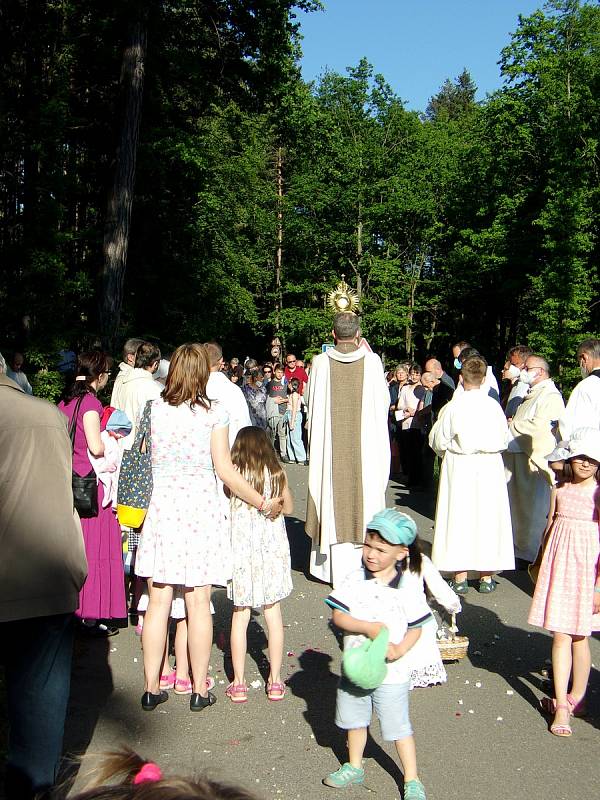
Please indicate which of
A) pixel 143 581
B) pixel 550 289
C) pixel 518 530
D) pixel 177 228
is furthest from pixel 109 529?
pixel 550 289

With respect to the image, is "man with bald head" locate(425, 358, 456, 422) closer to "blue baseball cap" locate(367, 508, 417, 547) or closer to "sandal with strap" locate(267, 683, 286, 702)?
"sandal with strap" locate(267, 683, 286, 702)

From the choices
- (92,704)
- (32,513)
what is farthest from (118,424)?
(32,513)

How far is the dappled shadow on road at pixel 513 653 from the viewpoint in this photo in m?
5.68

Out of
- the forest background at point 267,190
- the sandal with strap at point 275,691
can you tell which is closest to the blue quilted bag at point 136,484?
the sandal with strap at point 275,691

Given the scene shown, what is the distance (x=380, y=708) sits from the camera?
4.14 metres

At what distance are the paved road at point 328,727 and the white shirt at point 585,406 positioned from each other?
221cm

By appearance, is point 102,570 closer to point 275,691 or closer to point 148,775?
point 275,691

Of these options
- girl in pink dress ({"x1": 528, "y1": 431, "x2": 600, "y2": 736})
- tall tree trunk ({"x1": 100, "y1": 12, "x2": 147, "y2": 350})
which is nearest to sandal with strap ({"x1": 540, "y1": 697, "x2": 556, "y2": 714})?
girl in pink dress ({"x1": 528, "y1": 431, "x2": 600, "y2": 736})

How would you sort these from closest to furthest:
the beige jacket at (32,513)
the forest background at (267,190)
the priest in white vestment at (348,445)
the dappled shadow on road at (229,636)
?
the beige jacket at (32,513)
the dappled shadow on road at (229,636)
the priest in white vestment at (348,445)
the forest background at (267,190)

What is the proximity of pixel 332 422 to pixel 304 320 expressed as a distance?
37.1 metres

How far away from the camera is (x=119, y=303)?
56.5 ft

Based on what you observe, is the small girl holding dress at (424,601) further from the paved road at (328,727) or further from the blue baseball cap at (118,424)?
the blue baseball cap at (118,424)

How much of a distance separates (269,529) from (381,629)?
5.29 feet

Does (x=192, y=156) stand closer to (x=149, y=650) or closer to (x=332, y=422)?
(x=332, y=422)
